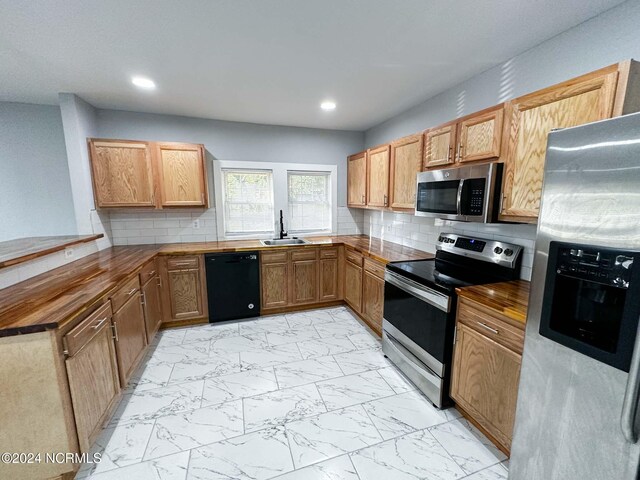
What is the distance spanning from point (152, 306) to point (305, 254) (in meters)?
1.75

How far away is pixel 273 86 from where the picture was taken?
2.47 meters

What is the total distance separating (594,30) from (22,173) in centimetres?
501

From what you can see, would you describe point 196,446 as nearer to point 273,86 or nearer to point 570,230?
point 570,230

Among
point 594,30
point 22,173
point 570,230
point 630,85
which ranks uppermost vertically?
point 594,30

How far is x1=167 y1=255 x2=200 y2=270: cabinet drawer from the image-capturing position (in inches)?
119

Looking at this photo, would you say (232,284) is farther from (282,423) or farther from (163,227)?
(282,423)

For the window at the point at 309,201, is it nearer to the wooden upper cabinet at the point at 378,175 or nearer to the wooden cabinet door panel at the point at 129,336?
the wooden upper cabinet at the point at 378,175

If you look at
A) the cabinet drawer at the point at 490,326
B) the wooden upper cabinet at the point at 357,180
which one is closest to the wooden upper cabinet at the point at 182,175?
the wooden upper cabinet at the point at 357,180

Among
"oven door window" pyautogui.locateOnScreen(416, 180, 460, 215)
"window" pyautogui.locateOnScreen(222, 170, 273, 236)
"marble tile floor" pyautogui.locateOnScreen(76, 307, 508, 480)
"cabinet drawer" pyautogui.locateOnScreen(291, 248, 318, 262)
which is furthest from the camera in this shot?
"window" pyautogui.locateOnScreen(222, 170, 273, 236)

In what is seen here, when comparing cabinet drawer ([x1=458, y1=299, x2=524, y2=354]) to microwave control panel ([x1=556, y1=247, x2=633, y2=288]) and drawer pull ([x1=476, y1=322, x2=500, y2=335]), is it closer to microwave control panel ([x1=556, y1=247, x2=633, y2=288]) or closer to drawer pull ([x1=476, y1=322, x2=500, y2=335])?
drawer pull ([x1=476, y1=322, x2=500, y2=335])

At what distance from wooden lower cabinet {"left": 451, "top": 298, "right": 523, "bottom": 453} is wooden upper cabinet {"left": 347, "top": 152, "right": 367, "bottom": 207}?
2.17m

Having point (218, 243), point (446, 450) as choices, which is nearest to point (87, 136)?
point (218, 243)

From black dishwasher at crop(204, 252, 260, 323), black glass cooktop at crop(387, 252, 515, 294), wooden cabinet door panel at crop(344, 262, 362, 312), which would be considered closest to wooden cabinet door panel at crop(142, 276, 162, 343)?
black dishwasher at crop(204, 252, 260, 323)

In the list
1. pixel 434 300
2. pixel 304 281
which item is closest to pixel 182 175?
pixel 304 281
